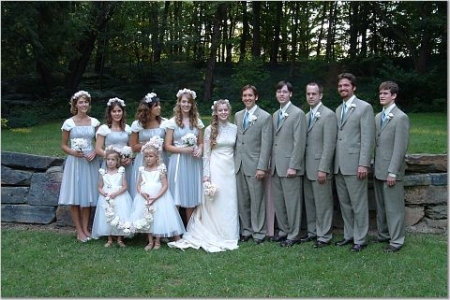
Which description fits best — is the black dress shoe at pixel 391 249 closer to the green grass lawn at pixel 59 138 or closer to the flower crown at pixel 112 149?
the green grass lawn at pixel 59 138

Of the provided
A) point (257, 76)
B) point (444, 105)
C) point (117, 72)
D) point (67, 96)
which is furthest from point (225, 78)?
point (444, 105)

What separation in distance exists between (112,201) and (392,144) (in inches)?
128

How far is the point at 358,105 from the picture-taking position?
214 inches

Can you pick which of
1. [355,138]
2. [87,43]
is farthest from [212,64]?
[355,138]

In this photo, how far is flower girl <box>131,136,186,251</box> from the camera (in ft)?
18.7

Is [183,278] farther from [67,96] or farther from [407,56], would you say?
[407,56]

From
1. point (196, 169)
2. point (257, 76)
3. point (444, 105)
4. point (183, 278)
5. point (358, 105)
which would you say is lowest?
point (183, 278)

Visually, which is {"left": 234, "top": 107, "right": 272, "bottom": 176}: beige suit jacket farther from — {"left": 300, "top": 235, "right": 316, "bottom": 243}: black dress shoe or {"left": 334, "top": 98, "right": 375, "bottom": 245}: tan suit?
{"left": 300, "top": 235, "right": 316, "bottom": 243}: black dress shoe

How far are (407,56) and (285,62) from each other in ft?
21.2

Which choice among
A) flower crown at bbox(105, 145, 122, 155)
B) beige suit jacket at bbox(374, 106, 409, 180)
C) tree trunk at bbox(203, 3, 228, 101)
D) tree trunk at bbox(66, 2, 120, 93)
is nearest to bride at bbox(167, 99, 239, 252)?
flower crown at bbox(105, 145, 122, 155)

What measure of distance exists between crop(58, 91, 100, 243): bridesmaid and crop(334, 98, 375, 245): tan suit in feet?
9.78

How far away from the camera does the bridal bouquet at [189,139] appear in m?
5.96

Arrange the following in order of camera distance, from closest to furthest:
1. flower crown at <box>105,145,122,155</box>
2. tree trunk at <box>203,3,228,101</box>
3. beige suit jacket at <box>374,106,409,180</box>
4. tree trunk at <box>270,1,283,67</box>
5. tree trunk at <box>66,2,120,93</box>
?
beige suit jacket at <box>374,106,409,180</box> < flower crown at <box>105,145,122,155</box> < tree trunk at <box>66,2,120,93</box> < tree trunk at <box>203,3,228,101</box> < tree trunk at <box>270,1,283,67</box>

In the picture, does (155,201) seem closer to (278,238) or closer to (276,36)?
(278,238)
